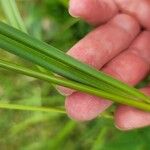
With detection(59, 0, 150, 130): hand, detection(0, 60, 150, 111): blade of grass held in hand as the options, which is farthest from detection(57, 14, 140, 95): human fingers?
detection(0, 60, 150, 111): blade of grass held in hand

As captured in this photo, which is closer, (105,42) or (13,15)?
(13,15)

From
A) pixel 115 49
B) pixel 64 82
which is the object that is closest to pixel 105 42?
pixel 115 49

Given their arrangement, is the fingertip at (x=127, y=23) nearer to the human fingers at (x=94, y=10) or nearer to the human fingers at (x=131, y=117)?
the human fingers at (x=94, y=10)

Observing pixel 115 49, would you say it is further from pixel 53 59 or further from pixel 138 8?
pixel 53 59

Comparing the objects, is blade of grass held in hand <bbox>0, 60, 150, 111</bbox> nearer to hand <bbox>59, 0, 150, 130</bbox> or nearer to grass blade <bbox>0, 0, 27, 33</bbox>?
hand <bbox>59, 0, 150, 130</bbox>

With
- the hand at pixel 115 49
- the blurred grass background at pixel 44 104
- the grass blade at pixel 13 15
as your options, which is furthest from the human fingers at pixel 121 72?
the blurred grass background at pixel 44 104

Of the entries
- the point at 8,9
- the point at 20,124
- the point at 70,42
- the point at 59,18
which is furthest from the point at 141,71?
the point at 20,124
